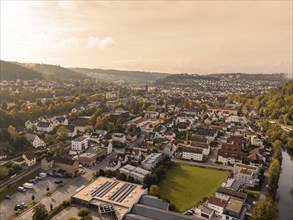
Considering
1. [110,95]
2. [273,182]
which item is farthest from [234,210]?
[110,95]

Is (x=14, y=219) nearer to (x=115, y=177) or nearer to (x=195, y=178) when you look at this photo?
(x=115, y=177)

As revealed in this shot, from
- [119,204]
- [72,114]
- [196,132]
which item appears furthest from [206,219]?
[72,114]

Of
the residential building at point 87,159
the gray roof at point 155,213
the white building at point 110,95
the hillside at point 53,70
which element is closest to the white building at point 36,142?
the residential building at point 87,159

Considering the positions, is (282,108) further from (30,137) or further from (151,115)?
(30,137)

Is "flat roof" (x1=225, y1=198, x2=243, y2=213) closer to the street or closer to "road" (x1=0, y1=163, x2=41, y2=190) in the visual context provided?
the street

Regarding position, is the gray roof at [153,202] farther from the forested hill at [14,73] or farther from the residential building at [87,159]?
the forested hill at [14,73]

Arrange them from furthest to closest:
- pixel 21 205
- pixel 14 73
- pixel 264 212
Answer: pixel 14 73, pixel 21 205, pixel 264 212
